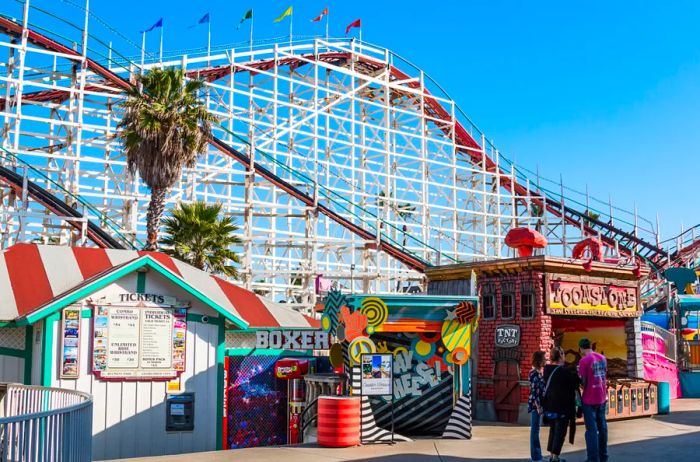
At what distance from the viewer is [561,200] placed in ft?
132

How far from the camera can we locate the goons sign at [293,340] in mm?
13273

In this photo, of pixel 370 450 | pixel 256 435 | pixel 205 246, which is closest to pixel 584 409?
pixel 370 450

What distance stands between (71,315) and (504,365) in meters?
8.11

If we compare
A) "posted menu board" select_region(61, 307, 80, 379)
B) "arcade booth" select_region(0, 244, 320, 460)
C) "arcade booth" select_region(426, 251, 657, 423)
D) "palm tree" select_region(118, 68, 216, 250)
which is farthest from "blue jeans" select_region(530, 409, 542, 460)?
"palm tree" select_region(118, 68, 216, 250)

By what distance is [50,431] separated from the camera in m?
6.29

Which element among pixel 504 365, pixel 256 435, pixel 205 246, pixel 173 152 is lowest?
pixel 256 435

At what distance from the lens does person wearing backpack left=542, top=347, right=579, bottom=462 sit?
9391 millimetres

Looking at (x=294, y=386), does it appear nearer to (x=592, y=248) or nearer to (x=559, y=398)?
(x=559, y=398)

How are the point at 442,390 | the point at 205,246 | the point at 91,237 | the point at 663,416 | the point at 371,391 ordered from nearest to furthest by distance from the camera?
the point at 371,391 < the point at 442,390 < the point at 663,416 < the point at 205,246 < the point at 91,237

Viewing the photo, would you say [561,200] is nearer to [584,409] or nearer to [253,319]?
[253,319]

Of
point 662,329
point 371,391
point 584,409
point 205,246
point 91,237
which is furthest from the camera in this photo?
point 91,237

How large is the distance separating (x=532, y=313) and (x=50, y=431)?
10798 mm

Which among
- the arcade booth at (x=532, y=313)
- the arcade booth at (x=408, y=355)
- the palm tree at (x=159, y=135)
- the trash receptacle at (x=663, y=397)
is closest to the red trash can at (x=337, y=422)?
the arcade booth at (x=408, y=355)

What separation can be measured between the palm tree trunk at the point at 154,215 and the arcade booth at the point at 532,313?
7834mm
